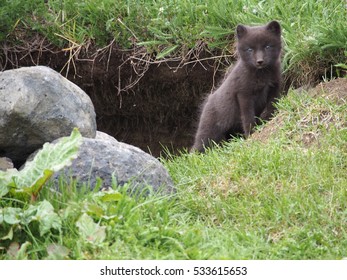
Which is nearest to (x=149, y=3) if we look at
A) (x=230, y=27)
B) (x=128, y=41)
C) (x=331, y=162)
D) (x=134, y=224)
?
(x=128, y=41)

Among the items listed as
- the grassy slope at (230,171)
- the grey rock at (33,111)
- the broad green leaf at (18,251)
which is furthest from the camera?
the grey rock at (33,111)

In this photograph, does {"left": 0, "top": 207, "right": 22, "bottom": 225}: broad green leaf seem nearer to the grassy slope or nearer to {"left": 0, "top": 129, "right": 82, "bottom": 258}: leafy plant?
{"left": 0, "top": 129, "right": 82, "bottom": 258}: leafy plant

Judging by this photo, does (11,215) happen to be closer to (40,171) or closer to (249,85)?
(40,171)

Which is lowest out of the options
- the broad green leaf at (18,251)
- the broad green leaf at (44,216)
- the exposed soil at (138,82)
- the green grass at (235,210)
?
the exposed soil at (138,82)

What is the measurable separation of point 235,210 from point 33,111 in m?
1.89

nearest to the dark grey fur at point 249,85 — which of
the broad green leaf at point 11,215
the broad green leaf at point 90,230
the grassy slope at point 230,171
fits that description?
the grassy slope at point 230,171

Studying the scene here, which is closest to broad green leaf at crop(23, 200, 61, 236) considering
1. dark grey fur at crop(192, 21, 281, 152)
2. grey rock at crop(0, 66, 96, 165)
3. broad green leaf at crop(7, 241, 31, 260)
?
broad green leaf at crop(7, 241, 31, 260)

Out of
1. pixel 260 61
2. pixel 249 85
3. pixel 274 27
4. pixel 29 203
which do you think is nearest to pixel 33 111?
pixel 29 203

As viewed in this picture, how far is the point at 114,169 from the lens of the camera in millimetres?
5816

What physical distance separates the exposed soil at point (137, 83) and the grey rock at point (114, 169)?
346 centimetres

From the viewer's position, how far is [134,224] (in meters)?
5.10

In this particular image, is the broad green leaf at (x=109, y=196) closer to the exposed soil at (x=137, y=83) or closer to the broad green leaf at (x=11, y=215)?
the broad green leaf at (x=11, y=215)

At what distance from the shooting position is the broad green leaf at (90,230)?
→ 4.82 metres

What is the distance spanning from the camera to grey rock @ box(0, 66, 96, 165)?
6.31 m
